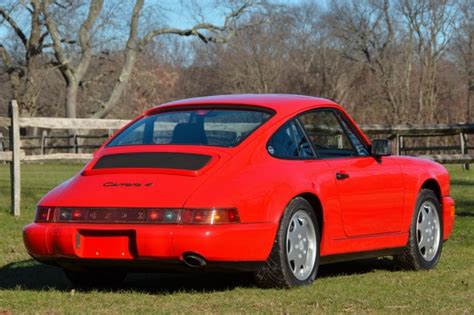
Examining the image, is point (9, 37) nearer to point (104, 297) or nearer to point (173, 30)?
point (173, 30)

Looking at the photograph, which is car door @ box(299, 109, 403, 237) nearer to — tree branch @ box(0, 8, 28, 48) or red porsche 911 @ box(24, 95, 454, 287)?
red porsche 911 @ box(24, 95, 454, 287)

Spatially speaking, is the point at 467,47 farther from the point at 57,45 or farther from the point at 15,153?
the point at 15,153

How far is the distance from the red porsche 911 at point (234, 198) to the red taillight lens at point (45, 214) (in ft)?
0.03

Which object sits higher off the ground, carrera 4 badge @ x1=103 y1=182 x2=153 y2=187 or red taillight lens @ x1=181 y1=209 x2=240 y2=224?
carrera 4 badge @ x1=103 y1=182 x2=153 y2=187

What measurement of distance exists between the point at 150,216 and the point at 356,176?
6.24 feet

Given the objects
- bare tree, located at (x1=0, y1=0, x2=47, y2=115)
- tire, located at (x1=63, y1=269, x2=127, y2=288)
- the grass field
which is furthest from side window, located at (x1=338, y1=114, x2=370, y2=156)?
bare tree, located at (x1=0, y1=0, x2=47, y2=115)

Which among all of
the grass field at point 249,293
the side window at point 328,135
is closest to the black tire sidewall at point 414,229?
the grass field at point 249,293

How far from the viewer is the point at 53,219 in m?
6.87

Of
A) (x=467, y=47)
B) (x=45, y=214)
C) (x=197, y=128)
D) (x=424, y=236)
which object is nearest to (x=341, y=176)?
(x=197, y=128)

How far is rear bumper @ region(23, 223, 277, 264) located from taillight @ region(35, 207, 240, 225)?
4cm

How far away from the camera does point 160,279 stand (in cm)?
810

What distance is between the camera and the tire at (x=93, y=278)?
24.3 ft

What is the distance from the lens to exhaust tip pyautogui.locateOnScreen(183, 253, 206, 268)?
6.46 meters

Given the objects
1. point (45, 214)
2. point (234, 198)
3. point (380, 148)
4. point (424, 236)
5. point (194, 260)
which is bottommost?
point (424, 236)
